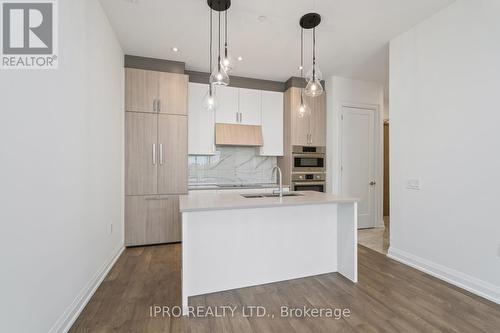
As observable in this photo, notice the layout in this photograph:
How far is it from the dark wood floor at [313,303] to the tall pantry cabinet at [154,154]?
0.81 metres

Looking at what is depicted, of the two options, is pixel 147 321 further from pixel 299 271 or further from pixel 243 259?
pixel 299 271

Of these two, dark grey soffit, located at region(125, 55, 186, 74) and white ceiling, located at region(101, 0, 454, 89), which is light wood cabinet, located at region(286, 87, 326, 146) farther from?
dark grey soffit, located at region(125, 55, 186, 74)

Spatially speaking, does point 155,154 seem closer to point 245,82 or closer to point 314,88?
point 245,82

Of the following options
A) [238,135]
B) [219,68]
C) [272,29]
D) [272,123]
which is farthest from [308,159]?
[219,68]

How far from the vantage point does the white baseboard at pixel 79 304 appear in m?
1.58

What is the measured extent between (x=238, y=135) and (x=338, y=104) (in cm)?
200

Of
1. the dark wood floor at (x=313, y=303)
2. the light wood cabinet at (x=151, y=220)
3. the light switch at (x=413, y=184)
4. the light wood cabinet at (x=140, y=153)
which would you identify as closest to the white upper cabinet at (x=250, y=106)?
the light wood cabinet at (x=140, y=153)

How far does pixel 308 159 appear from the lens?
423 cm

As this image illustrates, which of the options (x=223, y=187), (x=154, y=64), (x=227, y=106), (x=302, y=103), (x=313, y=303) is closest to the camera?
(x=313, y=303)

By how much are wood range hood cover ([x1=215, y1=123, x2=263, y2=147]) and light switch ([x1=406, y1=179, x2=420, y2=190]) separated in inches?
92.4

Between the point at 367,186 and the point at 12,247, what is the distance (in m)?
4.81

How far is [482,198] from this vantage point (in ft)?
6.90

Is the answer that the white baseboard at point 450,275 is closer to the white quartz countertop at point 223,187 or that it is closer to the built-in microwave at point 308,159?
the built-in microwave at point 308,159

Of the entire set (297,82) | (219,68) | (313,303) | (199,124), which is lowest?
(313,303)
